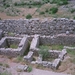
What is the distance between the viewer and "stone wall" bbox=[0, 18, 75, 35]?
59.1 ft

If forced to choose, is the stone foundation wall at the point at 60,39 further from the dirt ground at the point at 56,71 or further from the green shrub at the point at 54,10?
the green shrub at the point at 54,10

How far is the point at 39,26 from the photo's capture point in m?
18.7

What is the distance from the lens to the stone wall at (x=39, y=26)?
1802 centimetres

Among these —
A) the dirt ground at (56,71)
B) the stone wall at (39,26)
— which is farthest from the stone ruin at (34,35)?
the dirt ground at (56,71)

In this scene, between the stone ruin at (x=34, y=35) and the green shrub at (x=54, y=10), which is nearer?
the stone ruin at (x=34, y=35)

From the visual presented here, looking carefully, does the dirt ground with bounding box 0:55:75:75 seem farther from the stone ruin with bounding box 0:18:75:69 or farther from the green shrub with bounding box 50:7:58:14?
the green shrub with bounding box 50:7:58:14

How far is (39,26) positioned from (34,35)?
3.11ft

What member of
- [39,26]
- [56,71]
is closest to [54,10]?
[39,26]


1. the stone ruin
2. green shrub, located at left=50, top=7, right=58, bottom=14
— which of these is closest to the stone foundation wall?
the stone ruin

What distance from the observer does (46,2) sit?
124 ft

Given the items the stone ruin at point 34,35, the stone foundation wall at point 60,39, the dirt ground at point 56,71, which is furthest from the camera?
the stone foundation wall at point 60,39

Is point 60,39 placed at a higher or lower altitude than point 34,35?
lower

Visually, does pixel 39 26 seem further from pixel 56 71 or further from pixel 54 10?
pixel 54 10

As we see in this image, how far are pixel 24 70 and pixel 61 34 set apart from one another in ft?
17.2
